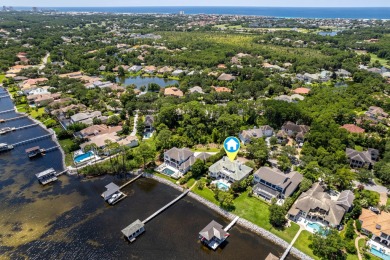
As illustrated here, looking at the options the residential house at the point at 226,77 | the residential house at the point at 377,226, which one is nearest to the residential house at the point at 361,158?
the residential house at the point at 377,226

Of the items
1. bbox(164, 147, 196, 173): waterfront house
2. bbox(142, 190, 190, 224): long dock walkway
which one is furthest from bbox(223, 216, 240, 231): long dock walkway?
bbox(164, 147, 196, 173): waterfront house

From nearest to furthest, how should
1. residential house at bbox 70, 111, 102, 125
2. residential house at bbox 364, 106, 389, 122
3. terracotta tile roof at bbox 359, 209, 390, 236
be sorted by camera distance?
1. terracotta tile roof at bbox 359, 209, 390, 236
2. residential house at bbox 70, 111, 102, 125
3. residential house at bbox 364, 106, 389, 122

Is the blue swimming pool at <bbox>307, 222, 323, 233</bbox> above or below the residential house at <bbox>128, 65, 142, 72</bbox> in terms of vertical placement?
below

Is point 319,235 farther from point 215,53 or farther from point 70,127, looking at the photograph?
point 215,53

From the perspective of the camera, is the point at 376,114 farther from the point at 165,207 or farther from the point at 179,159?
the point at 165,207

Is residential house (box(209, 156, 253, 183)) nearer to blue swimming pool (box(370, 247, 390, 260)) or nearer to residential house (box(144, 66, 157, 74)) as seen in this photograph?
blue swimming pool (box(370, 247, 390, 260))

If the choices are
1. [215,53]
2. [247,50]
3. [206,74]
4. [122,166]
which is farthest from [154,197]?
[247,50]

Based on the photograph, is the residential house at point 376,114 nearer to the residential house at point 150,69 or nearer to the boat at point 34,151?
the boat at point 34,151
